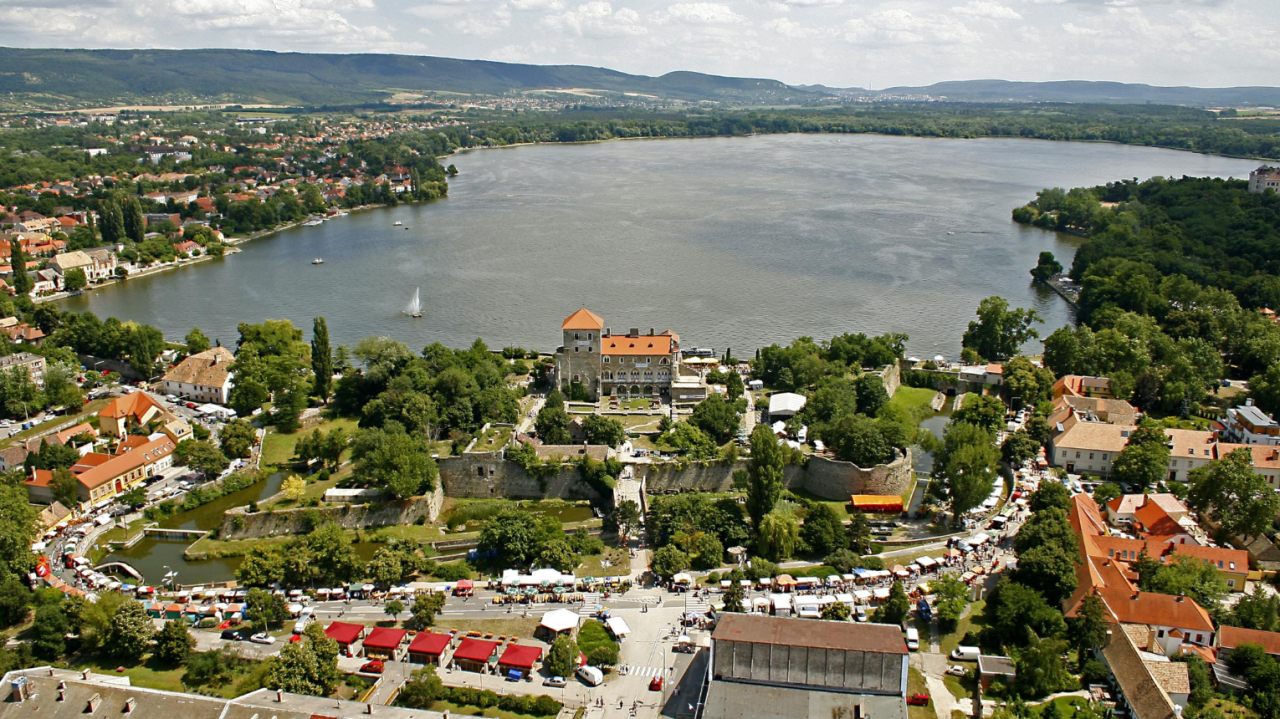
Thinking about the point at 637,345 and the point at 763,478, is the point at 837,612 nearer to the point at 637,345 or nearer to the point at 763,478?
Answer: the point at 763,478

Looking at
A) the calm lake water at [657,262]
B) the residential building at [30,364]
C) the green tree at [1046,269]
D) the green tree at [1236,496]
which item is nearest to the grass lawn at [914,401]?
the calm lake water at [657,262]

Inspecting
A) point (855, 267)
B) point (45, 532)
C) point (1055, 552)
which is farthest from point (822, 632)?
point (855, 267)

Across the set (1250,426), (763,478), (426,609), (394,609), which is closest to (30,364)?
(394,609)

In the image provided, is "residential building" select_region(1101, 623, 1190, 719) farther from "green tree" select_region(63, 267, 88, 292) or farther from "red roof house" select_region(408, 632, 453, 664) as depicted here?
"green tree" select_region(63, 267, 88, 292)

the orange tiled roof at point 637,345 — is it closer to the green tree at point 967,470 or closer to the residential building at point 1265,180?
the green tree at point 967,470

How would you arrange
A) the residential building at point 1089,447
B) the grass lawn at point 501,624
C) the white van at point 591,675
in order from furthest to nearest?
1. the residential building at point 1089,447
2. the grass lawn at point 501,624
3. the white van at point 591,675

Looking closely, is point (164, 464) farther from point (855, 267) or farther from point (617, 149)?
point (617, 149)
